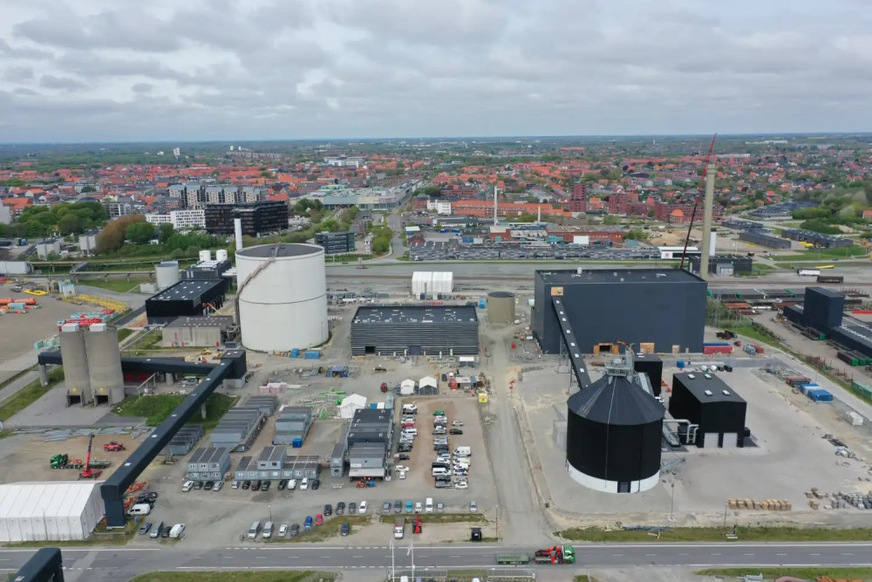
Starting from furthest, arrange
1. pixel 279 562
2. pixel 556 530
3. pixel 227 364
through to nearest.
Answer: pixel 227 364 → pixel 556 530 → pixel 279 562

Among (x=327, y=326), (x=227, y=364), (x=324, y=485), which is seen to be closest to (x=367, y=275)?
(x=327, y=326)

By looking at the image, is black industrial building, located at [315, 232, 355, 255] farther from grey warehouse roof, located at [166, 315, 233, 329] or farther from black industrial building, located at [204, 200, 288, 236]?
grey warehouse roof, located at [166, 315, 233, 329]

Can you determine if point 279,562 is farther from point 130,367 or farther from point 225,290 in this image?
point 225,290

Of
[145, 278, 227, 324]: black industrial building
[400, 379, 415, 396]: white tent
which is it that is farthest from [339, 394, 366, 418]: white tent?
[145, 278, 227, 324]: black industrial building

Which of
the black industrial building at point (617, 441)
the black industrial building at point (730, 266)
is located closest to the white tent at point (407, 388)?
the black industrial building at point (617, 441)

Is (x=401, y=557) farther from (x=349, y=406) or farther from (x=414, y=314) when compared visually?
(x=414, y=314)

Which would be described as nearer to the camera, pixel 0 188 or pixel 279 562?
pixel 279 562

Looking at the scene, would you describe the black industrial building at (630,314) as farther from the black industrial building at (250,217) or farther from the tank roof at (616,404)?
the black industrial building at (250,217)
